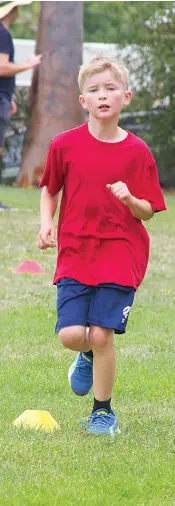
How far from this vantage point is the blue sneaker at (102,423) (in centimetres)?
509

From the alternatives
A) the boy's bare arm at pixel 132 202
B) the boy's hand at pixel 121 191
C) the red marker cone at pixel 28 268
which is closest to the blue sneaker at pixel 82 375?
the boy's bare arm at pixel 132 202

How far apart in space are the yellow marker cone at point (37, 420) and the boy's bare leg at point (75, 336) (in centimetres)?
33

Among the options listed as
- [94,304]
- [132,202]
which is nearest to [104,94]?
[132,202]

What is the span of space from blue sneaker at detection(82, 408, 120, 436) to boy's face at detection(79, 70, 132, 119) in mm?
1293

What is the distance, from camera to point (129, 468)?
4562mm

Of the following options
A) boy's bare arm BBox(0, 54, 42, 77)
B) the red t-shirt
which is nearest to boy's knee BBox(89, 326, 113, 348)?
the red t-shirt

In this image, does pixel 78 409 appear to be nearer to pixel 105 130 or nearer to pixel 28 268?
pixel 105 130

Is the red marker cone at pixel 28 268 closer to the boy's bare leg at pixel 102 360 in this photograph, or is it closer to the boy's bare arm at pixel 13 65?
the boy's bare arm at pixel 13 65

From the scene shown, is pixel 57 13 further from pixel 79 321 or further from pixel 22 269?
pixel 79 321

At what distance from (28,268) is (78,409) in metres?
4.53

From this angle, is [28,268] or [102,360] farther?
[28,268]

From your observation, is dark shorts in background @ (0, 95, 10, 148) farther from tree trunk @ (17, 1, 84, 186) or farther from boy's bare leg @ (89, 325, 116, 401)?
boy's bare leg @ (89, 325, 116, 401)

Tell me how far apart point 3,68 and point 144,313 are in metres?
5.09

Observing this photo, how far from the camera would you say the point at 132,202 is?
489cm
